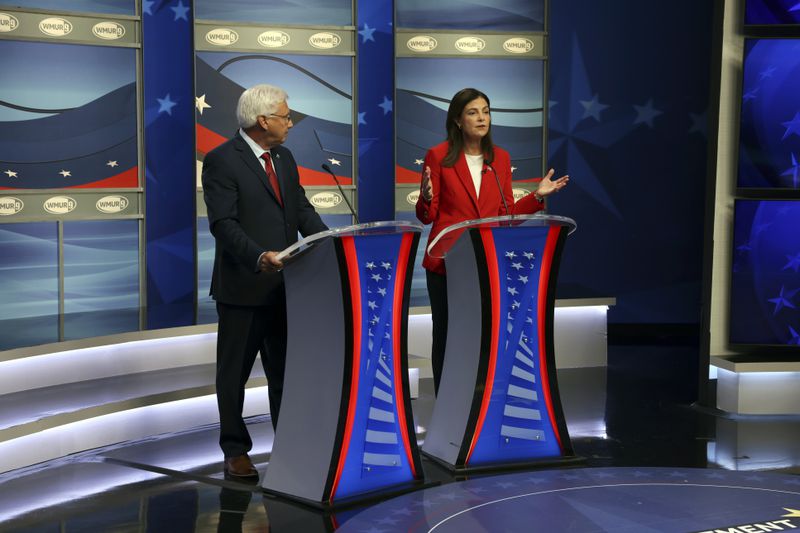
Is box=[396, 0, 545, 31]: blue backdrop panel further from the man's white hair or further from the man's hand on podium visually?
the man's hand on podium

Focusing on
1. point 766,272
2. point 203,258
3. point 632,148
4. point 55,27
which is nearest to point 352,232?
point 766,272

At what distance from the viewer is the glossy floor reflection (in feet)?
10.9

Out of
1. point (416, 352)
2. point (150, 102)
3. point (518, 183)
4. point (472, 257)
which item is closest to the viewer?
point (472, 257)

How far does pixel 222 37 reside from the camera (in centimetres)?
665

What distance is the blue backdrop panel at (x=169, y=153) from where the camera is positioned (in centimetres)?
654

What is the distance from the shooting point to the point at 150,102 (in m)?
6.53

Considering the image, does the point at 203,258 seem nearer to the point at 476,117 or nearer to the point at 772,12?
the point at 476,117

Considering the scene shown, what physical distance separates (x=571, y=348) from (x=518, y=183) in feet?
4.62

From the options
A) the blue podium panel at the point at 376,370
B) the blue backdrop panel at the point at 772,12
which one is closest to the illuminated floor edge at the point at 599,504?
the blue podium panel at the point at 376,370

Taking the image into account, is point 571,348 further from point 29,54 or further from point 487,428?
point 29,54

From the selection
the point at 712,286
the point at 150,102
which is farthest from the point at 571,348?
the point at 150,102

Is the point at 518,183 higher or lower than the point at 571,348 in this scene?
higher

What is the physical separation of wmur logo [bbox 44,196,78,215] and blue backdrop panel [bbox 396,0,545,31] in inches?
97.1

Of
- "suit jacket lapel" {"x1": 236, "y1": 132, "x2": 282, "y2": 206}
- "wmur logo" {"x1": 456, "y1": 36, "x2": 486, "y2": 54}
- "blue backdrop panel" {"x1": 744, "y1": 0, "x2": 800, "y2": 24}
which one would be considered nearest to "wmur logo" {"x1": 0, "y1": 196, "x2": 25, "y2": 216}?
"suit jacket lapel" {"x1": 236, "y1": 132, "x2": 282, "y2": 206}
